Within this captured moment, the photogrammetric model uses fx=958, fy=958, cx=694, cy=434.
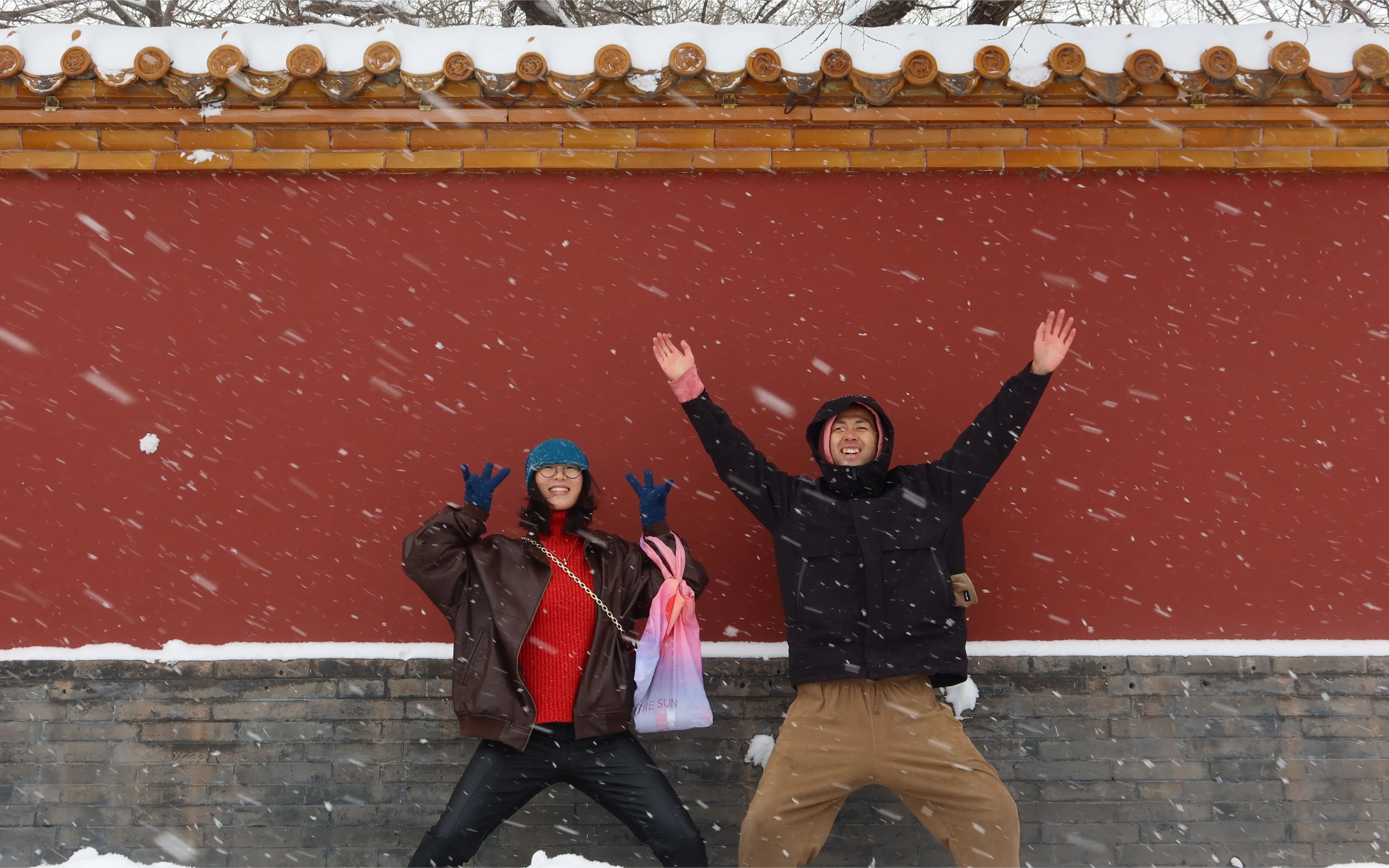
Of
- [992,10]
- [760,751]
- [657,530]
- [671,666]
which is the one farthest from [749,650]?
[992,10]

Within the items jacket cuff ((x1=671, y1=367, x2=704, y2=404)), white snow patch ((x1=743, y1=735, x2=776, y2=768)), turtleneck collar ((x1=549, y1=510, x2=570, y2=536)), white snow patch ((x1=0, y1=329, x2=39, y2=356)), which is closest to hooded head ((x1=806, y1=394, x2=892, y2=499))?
jacket cuff ((x1=671, y1=367, x2=704, y2=404))

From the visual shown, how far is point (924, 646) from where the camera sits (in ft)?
10.8

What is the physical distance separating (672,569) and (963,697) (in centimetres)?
133

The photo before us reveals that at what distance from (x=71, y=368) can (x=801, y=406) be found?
3041mm

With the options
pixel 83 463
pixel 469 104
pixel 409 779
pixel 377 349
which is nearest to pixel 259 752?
pixel 409 779

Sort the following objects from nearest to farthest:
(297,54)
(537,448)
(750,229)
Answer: (537,448)
(297,54)
(750,229)

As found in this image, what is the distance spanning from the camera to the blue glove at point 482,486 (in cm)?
343

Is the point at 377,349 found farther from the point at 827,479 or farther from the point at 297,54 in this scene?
the point at 827,479

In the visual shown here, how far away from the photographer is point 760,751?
151 inches

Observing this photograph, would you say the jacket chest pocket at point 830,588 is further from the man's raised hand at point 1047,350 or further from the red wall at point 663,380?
the man's raised hand at point 1047,350

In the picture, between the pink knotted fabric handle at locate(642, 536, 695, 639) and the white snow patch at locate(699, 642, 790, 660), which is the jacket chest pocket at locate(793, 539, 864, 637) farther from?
the white snow patch at locate(699, 642, 790, 660)

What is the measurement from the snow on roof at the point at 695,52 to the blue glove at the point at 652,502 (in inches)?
61.8

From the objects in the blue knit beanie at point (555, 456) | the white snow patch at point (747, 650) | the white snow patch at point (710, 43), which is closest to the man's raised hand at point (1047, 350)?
the white snow patch at point (710, 43)

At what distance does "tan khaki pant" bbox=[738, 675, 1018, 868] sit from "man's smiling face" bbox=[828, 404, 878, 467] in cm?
79
